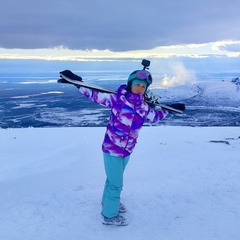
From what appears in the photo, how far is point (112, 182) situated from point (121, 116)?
0.87 m

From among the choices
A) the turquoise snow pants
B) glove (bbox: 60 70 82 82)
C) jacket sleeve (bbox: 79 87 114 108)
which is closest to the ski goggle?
jacket sleeve (bbox: 79 87 114 108)

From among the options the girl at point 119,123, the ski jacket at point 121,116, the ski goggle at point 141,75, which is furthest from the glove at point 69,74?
the ski goggle at point 141,75

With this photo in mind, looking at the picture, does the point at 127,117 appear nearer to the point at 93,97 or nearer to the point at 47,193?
the point at 93,97

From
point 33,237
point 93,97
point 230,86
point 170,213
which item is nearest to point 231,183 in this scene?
point 170,213

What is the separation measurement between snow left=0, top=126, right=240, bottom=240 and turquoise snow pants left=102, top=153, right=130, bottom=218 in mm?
211

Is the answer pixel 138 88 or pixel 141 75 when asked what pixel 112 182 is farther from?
pixel 141 75

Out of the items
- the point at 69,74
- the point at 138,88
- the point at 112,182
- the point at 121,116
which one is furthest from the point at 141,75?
the point at 112,182

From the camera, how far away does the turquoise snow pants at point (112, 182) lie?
13.2 ft

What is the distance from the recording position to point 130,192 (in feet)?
16.3

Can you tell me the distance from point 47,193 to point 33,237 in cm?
124

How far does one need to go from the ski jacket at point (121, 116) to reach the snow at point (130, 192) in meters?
1.00

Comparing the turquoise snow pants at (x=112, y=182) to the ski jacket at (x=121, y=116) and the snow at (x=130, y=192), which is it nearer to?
the ski jacket at (x=121, y=116)

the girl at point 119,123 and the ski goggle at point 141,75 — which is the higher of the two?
the ski goggle at point 141,75

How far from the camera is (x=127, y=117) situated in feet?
12.9
